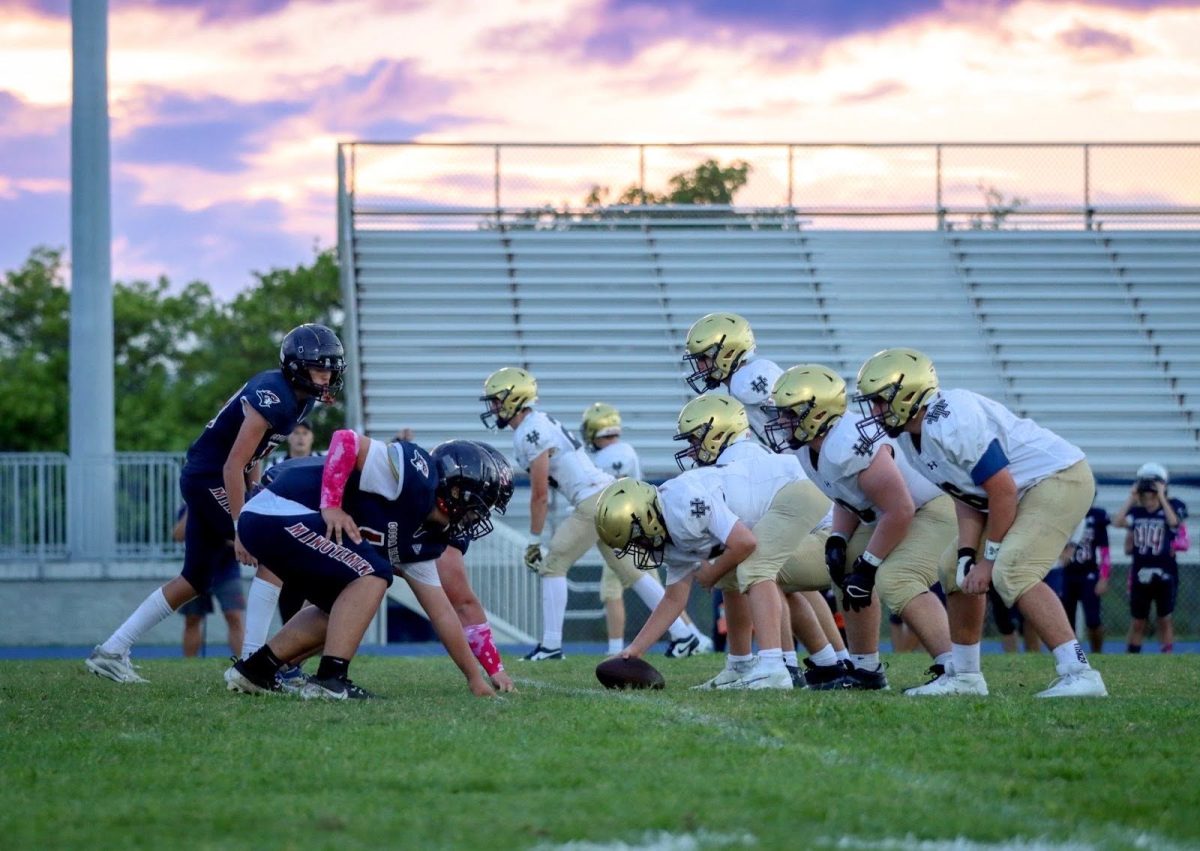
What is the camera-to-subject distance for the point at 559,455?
1159 cm

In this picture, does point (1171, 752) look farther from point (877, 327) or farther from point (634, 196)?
point (634, 196)

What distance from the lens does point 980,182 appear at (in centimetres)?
2169

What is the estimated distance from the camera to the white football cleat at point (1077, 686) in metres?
6.86

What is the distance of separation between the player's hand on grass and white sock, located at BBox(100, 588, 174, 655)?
7.26ft

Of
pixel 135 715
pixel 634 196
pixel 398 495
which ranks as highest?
pixel 634 196

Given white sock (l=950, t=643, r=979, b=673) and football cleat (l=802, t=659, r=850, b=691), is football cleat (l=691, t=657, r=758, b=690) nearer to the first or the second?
football cleat (l=802, t=659, r=850, b=691)

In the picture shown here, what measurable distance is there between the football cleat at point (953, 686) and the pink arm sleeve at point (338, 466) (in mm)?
2535

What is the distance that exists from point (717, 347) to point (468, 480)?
3135mm

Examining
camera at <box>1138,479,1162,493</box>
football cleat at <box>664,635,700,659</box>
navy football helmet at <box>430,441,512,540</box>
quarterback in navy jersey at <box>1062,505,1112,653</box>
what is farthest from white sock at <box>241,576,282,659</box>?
camera at <box>1138,479,1162,493</box>

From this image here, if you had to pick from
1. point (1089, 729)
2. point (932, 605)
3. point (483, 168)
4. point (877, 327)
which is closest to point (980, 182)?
point (877, 327)

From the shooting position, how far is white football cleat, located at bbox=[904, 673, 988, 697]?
7055 millimetres

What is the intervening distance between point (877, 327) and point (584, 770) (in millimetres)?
16776

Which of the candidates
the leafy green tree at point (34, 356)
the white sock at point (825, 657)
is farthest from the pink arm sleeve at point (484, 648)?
the leafy green tree at point (34, 356)

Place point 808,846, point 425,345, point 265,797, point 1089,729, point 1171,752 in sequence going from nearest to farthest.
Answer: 1. point 808,846
2. point 265,797
3. point 1171,752
4. point 1089,729
5. point 425,345
